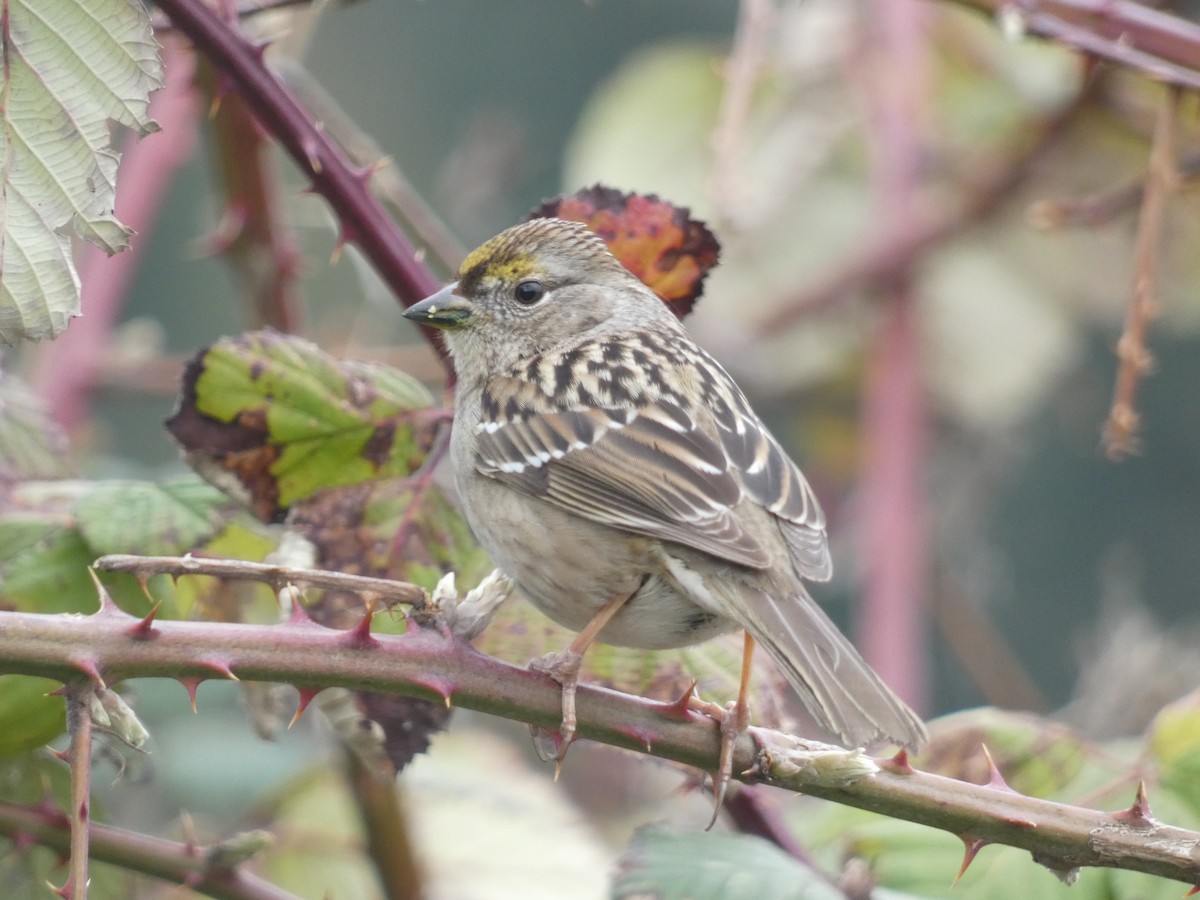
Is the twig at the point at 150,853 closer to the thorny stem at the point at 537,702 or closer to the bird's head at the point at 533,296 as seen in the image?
the thorny stem at the point at 537,702

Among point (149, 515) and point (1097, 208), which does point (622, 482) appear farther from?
point (1097, 208)

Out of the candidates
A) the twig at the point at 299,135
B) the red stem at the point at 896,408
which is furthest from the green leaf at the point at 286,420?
the red stem at the point at 896,408

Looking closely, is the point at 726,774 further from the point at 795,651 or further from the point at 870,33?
the point at 870,33

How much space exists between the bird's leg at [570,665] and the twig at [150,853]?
39cm

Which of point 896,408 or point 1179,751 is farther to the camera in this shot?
point 896,408

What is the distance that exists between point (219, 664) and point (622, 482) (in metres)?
1.00

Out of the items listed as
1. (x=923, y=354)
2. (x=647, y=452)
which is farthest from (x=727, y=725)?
(x=923, y=354)

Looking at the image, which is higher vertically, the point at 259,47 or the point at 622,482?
the point at 259,47


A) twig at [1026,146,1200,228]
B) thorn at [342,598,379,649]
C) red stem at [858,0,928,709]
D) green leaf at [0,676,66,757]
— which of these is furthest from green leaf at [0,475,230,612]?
red stem at [858,0,928,709]

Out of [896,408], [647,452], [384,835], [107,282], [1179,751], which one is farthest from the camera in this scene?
[896,408]

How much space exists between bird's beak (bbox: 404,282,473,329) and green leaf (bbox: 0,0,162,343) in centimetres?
62

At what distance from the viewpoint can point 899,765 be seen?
1.69 meters

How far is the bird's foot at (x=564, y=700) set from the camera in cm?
173

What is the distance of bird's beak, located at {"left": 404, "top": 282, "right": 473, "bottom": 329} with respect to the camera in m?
2.43
